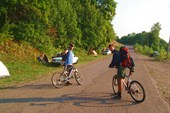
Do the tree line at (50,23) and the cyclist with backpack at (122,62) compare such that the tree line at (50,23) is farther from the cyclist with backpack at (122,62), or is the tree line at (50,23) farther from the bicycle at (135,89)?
the bicycle at (135,89)

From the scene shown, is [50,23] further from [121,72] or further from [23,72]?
[121,72]

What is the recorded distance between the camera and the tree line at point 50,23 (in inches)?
952

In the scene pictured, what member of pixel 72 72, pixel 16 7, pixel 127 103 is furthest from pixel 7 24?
pixel 127 103

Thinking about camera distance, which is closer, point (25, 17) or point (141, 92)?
point (141, 92)

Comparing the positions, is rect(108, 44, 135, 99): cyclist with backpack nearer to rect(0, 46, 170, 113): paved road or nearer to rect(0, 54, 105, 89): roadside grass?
rect(0, 46, 170, 113): paved road

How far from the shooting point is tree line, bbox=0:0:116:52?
79.4 feet

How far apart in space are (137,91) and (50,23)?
23.3 metres

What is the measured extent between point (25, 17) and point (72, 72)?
46.3ft

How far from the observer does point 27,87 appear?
40.2 feet

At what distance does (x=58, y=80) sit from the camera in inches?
489

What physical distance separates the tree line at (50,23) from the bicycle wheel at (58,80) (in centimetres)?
1143

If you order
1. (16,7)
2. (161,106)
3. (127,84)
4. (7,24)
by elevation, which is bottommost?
(161,106)

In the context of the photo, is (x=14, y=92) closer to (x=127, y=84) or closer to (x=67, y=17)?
(x=127, y=84)

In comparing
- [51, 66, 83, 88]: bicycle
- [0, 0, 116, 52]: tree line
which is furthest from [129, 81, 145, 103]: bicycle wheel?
[0, 0, 116, 52]: tree line
